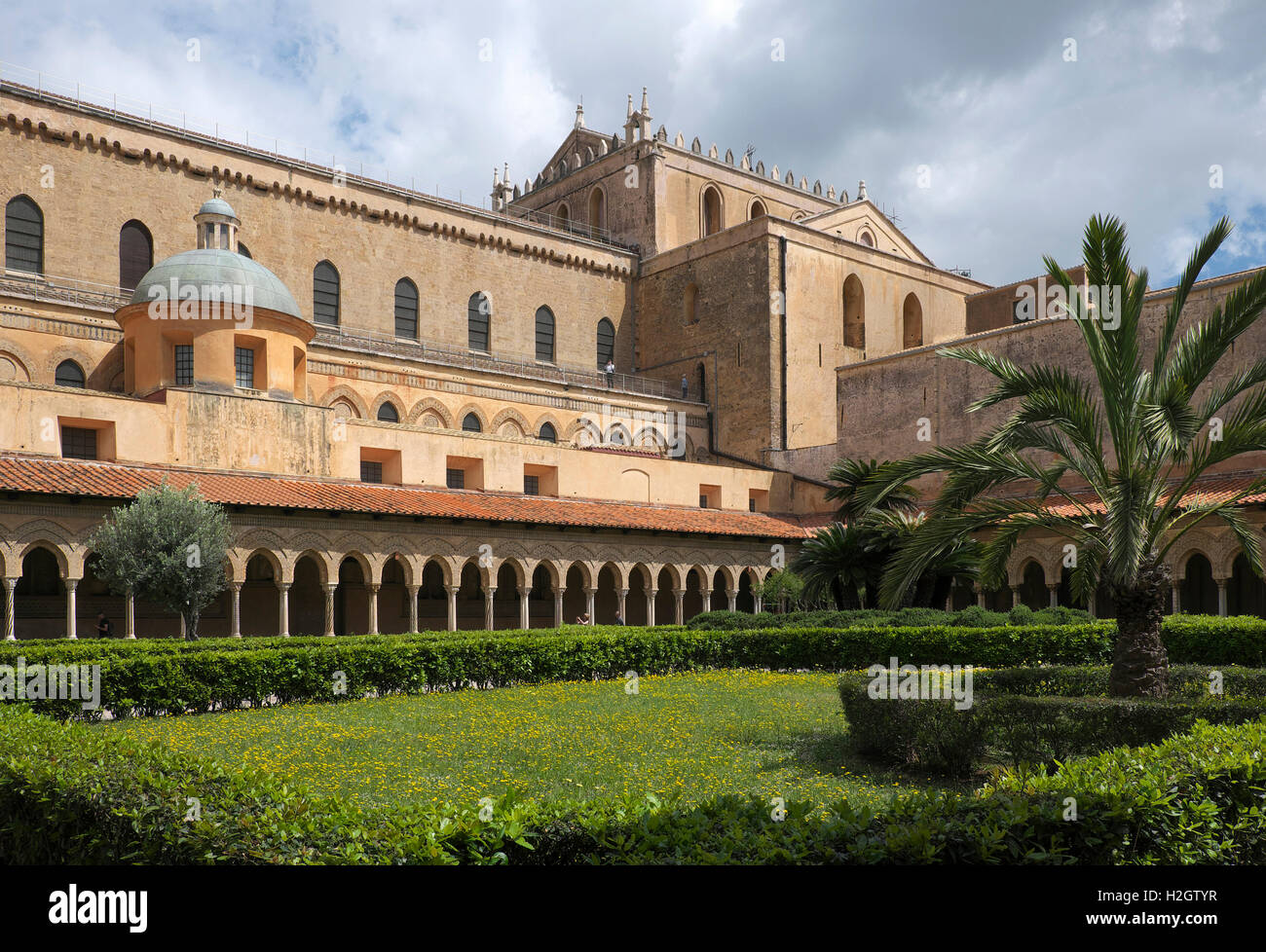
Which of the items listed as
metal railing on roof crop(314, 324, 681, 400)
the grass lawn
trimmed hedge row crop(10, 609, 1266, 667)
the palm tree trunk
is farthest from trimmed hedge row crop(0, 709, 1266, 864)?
metal railing on roof crop(314, 324, 681, 400)

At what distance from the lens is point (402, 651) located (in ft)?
54.9

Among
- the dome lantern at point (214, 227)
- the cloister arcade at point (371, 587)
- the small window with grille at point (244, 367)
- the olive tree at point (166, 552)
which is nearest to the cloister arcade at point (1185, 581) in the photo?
the cloister arcade at point (371, 587)

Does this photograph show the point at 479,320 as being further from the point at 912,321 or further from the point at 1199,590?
the point at 1199,590

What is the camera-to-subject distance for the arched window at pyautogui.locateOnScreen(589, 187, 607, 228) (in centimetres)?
4722

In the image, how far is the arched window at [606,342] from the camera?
1719 inches

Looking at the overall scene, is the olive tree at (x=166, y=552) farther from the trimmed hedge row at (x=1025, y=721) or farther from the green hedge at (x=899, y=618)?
the trimmed hedge row at (x=1025, y=721)

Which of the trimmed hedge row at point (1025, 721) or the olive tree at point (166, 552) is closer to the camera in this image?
the trimmed hedge row at point (1025, 721)

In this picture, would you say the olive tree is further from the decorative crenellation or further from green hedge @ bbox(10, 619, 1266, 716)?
the decorative crenellation

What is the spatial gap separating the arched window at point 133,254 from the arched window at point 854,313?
80.6 ft

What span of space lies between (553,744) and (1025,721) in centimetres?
457

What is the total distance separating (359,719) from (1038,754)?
799 centimetres

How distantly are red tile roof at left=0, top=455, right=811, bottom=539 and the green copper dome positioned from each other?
4.93m

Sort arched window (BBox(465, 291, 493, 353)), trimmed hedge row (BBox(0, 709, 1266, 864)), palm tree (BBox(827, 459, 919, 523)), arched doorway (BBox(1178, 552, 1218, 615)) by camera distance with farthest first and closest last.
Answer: arched window (BBox(465, 291, 493, 353)) → arched doorway (BBox(1178, 552, 1218, 615)) → palm tree (BBox(827, 459, 919, 523)) → trimmed hedge row (BBox(0, 709, 1266, 864))
